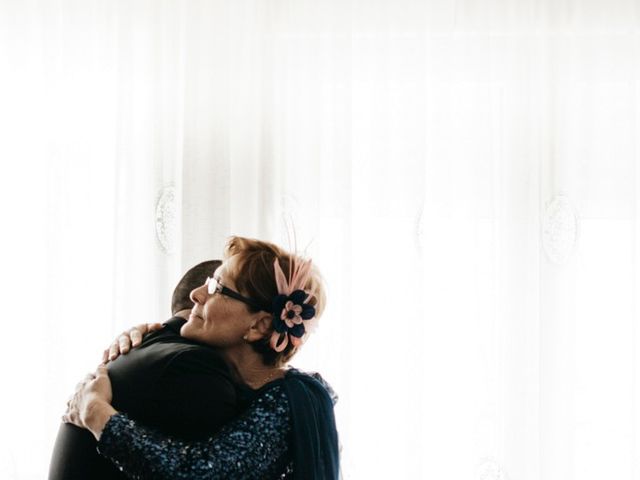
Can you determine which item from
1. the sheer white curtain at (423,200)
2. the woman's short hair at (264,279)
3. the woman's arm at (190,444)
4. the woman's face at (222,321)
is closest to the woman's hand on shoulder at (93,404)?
the woman's arm at (190,444)

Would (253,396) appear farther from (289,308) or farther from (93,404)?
(93,404)

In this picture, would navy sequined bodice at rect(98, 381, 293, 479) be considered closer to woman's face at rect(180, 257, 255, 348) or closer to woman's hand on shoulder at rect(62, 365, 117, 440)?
woman's hand on shoulder at rect(62, 365, 117, 440)

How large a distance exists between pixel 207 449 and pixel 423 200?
3.31 ft

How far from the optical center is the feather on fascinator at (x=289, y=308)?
4.63ft

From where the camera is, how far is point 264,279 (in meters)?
1.44

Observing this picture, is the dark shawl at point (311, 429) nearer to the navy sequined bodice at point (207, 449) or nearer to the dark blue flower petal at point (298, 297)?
the navy sequined bodice at point (207, 449)

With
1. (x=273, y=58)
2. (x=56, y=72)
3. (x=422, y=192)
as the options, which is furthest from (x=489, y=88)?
(x=56, y=72)

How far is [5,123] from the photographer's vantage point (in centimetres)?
216

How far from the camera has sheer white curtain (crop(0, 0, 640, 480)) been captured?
204 centimetres

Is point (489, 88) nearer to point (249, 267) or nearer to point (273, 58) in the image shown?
point (273, 58)

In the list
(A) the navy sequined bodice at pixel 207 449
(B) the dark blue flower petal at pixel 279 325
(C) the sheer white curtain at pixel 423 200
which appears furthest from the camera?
(C) the sheer white curtain at pixel 423 200

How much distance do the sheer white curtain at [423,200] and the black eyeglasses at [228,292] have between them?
0.60 m

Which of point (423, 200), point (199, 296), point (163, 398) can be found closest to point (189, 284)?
point (199, 296)

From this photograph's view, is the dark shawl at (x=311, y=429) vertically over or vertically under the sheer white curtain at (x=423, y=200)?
under
